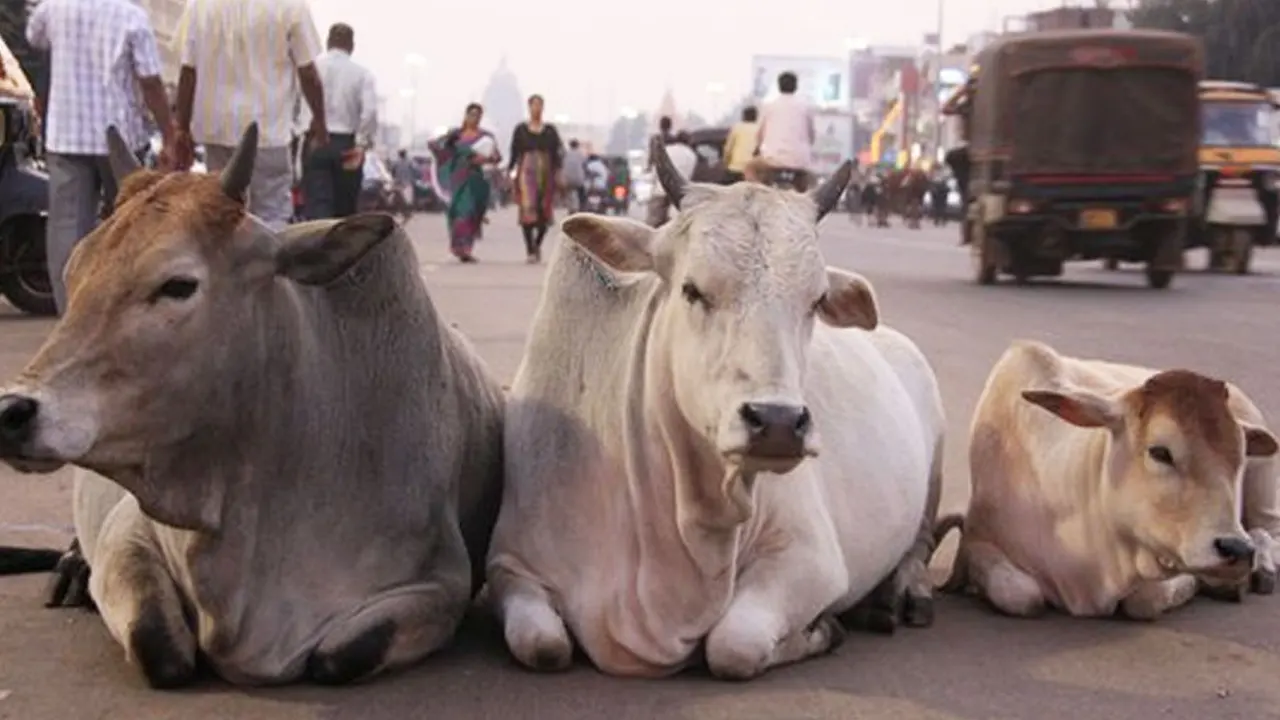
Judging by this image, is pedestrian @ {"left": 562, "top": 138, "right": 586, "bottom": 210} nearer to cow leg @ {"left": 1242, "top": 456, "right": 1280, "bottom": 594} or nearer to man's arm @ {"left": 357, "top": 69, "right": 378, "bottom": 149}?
man's arm @ {"left": 357, "top": 69, "right": 378, "bottom": 149}

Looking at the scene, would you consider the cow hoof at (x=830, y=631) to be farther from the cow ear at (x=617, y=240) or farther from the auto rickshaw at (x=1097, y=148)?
the auto rickshaw at (x=1097, y=148)

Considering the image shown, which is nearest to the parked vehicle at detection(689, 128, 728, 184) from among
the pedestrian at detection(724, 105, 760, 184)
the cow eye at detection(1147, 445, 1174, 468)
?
the pedestrian at detection(724, 105, 760, 184)

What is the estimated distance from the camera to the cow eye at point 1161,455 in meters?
5.48

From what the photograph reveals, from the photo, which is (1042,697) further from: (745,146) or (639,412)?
(745,146)

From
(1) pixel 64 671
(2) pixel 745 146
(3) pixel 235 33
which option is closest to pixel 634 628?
(1) pixel 64 671

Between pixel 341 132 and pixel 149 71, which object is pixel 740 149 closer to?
pixel 341 132

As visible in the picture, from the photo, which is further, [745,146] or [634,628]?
[745,146]

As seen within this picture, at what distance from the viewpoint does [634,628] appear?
195 inches

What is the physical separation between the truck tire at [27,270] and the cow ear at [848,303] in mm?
9609

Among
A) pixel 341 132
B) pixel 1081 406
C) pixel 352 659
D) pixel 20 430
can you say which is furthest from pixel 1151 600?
pixel 341 132

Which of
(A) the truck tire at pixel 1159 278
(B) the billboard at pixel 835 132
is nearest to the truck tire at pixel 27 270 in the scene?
(A) the truck tire at pixel 1159 278

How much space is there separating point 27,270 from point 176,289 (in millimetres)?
9792

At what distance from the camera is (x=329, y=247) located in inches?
190

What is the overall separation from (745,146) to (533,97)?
3.46 metres
